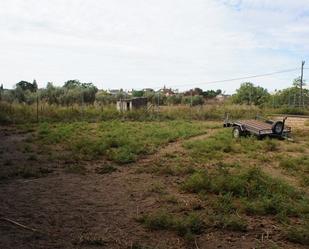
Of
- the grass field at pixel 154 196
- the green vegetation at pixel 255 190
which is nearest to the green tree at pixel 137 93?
the grass field at pixel 154 196

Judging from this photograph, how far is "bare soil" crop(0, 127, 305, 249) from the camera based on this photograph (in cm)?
436

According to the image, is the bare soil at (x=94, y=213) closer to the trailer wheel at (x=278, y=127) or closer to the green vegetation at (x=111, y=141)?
the green vegetation at (x=111, y=141)

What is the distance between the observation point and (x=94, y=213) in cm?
535

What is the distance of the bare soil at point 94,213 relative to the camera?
4.36m

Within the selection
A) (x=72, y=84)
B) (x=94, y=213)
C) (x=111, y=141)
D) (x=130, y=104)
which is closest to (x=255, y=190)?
(x=94, y=213)

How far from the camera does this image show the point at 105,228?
15.7ft

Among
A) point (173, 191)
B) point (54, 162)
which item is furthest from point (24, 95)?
point (173, 191)

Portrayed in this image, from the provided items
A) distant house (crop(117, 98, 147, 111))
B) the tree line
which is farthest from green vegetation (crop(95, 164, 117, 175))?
distant house (crop(117, 98, 147, 111))

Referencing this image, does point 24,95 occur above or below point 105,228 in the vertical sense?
above

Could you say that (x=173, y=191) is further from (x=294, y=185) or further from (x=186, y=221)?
(x=294, y=185)

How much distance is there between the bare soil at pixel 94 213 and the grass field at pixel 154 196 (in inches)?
0.5

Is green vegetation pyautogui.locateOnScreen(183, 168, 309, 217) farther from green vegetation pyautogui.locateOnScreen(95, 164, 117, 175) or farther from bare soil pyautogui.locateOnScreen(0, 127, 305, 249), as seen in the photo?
green vegetation pyautogui.locateOnScreen(95, 164, 117, 175)

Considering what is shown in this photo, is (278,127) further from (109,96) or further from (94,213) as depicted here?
(109,96)

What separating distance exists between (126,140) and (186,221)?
7420mm
